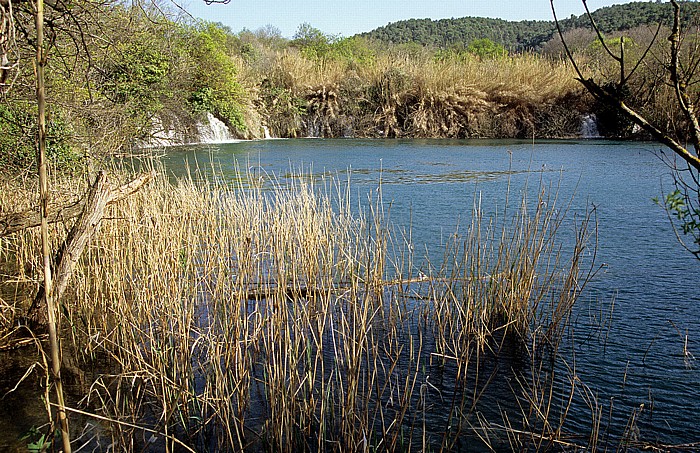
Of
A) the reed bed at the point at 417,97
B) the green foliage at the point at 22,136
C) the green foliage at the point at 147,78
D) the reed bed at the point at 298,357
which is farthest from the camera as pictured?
A: the reed bed at the point at 417,97

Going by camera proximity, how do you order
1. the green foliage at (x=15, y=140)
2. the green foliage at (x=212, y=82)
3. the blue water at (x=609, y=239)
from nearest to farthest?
the blue water at (x=609, y=239) → the green foliage at (x=15, y=140) → the green foliage at (x=212, y=82)

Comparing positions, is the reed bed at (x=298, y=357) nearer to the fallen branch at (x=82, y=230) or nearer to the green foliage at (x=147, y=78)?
the fallen branch at (x=82, y=230)

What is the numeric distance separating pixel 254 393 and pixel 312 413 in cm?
69

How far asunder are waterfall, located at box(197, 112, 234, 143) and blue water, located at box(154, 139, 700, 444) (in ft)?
10.7

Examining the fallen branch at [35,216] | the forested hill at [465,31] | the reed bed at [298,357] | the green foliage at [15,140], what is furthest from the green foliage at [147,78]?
the forested hill at [465,31]

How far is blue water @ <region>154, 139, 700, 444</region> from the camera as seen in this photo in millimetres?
3643

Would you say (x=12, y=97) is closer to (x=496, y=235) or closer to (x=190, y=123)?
(x=496, y=235)

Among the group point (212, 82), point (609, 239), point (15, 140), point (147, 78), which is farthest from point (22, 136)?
point (212, 82)

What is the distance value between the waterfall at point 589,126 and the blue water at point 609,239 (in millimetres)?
4973

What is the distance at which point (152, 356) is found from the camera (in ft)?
10.9

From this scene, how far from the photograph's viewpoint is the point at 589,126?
888 inches

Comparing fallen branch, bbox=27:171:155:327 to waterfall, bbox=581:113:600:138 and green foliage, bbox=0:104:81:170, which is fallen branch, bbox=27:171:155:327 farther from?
waterfall, bbox=581:113:600:138

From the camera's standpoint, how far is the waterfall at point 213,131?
66.1ft

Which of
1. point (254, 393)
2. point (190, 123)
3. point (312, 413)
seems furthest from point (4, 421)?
point (190, 123)
